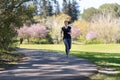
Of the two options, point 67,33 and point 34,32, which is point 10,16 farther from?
point 34,32

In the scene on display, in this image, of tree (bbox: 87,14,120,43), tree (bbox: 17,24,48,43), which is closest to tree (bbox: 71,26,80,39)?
tree (bbox: 87,14,120,43)

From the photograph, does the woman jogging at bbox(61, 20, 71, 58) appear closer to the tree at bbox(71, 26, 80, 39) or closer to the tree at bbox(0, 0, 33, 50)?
the tree at bbox(0, 0, 33, 50)

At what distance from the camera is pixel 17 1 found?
57.5 feet

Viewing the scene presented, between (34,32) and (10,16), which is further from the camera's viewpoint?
(34,32)

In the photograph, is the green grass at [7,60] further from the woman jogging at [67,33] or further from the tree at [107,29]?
the tree at [107,29]

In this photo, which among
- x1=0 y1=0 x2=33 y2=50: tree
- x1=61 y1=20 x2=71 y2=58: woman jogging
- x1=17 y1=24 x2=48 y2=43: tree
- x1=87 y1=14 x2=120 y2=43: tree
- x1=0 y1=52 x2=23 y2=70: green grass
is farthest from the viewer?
x1=87 y1=14 x2=120 y2=43: tree

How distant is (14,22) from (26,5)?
135 cm

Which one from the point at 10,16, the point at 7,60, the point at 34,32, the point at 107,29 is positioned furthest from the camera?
the point at 107,29

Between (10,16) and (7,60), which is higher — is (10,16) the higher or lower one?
the higher one

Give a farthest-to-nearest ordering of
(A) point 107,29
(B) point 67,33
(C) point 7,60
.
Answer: (A) point 107,29
(C) point 7,60
(B) point 67,33

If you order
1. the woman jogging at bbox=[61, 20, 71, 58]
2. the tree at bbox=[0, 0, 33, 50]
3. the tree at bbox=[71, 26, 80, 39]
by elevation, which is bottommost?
the tree at bbox=[71, 26, 80, 39]

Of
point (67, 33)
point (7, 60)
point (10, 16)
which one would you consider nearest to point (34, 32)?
point (10, 16)

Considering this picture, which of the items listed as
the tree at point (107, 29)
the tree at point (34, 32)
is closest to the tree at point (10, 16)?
the tree at point (34, 32)

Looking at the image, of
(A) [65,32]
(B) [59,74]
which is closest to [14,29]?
(A) [65,32]
